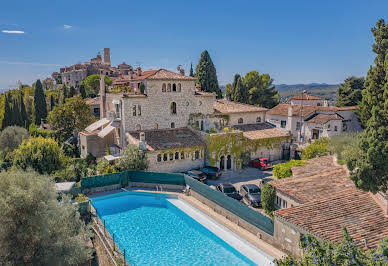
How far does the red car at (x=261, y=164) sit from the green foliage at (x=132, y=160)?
49.6 feet

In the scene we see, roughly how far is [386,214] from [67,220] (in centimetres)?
1731

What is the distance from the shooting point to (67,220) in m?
14.2

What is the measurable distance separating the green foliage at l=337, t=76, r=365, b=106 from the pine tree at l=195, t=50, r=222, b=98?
28781 millimetres

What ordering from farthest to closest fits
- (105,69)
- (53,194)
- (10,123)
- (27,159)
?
(105,69)
(10,123)
(27,159)
(53,194)

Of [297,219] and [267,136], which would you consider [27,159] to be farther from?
[267,136]

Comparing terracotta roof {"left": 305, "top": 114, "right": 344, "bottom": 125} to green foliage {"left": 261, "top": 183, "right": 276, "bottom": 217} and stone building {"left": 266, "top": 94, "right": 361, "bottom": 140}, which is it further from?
green foliage {"left": 261, "top": 183, "right": 276, "bottom": 217}

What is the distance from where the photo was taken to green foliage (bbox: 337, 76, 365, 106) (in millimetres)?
59366

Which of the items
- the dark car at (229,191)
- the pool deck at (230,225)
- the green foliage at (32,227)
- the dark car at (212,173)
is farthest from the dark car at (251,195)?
the green foliage at (32,227)

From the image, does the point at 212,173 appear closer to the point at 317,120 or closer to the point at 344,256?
the point at 344,256

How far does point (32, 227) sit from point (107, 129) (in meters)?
27.3

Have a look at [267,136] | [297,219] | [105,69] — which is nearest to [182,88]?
[267,136]

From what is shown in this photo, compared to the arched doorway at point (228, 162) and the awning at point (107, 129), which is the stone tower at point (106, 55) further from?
the arched doorway at point (228, 162)

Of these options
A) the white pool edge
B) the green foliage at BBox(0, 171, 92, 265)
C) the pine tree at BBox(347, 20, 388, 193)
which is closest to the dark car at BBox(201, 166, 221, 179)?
the white pool edge

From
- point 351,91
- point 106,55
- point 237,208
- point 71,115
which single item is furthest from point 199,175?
point 106,55
